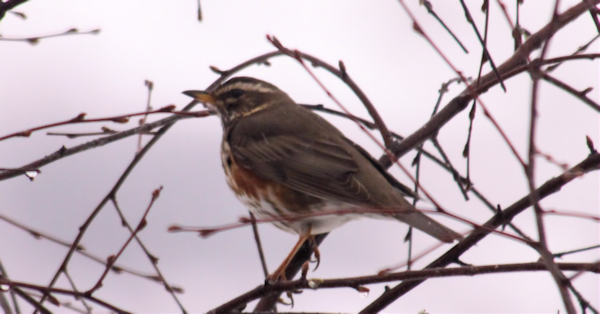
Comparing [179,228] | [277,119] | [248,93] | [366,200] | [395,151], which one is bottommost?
[179,228]

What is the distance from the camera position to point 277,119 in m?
3.68

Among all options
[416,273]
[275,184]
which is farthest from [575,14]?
[275,184]

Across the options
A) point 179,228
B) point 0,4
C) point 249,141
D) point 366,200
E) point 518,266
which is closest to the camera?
point 518,266

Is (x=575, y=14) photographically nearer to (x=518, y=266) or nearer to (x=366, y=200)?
(x=518, y=266)

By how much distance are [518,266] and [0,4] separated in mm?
1907

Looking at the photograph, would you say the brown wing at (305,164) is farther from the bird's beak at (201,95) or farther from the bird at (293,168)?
the bird's beak at (201,95)

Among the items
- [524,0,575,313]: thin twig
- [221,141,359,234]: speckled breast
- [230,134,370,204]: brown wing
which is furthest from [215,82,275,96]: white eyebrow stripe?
[524,0,575,313]: thin twig

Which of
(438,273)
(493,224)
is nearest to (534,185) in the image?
(438,273)

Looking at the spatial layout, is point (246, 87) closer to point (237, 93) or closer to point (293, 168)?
point (237, 93)

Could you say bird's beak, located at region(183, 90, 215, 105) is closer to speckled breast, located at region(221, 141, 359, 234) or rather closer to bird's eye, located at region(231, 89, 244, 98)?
bird's eye, located at region(231, 89, 244, 98)

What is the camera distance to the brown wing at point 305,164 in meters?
2.98

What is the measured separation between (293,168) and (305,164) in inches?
2.5

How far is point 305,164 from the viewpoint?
3240 mm

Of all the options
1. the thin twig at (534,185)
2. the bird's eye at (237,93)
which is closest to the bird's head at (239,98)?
the bird's eye at (237,93)
